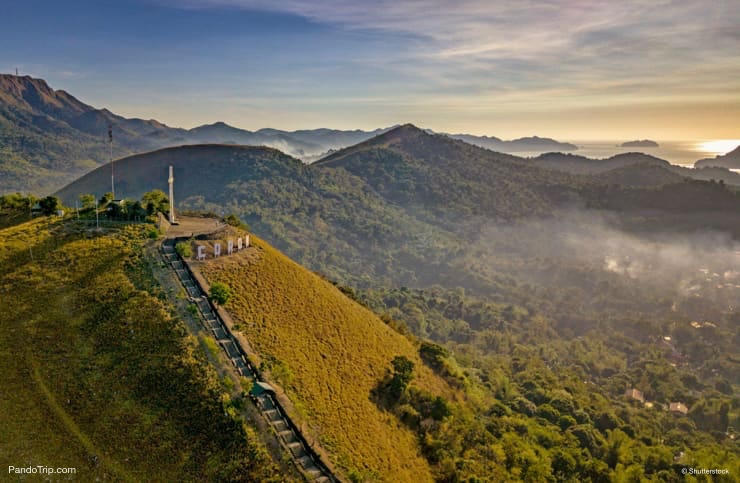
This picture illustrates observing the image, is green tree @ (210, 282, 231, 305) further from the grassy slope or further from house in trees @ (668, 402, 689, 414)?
house in trees @ (668, 402, 689, 414)

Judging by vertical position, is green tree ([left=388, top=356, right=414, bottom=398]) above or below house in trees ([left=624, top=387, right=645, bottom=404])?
above

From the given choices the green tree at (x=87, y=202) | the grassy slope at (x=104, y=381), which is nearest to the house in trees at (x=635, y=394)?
the grassy slope at (x=104, y=381)

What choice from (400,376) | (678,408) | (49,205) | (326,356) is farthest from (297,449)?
(678,408)

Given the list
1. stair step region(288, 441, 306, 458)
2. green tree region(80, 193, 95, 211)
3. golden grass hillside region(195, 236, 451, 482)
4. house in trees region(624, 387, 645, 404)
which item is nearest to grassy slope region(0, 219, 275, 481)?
stair step region(288, 441, 306, 458)

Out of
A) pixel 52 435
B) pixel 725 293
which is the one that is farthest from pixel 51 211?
pixel 725 293

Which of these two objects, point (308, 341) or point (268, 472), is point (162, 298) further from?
point (268, 472)
